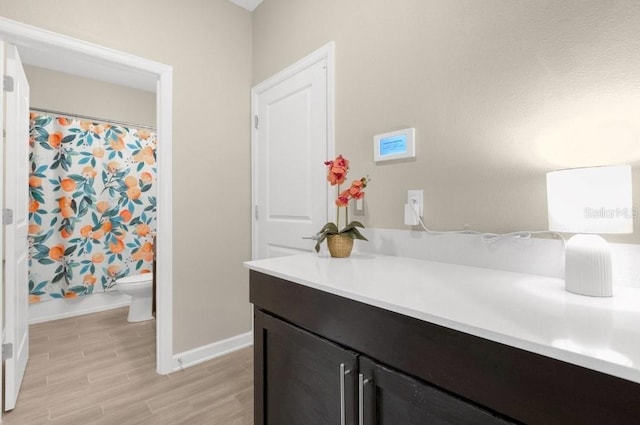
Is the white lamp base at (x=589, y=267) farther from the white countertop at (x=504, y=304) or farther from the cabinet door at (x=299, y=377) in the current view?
the cabinet door at (x=299, y=377)

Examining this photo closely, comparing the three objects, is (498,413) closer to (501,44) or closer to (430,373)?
(430,373)

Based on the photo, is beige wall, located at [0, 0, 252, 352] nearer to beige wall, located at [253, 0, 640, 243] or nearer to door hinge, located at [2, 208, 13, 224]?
door hinge, located at [2, 208, 13, 224]

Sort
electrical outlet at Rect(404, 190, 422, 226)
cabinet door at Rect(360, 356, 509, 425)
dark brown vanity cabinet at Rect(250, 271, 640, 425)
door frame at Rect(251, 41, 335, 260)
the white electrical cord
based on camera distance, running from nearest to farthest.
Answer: dark brown vanity cabinet at Rect(250, 271, 640, 425) < cabinet door at Rect(360, 356, 509, 425) < the white electrical cord < electrical outlet at Rect(404, 190, 422, 226) < door frame at Rect(251, 41, 335, 260)

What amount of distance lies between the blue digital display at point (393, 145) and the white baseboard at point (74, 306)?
339cm

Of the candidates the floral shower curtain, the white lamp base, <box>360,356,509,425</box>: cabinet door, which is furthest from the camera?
the floral shower curtain

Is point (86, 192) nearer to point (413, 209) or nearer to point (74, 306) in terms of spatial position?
point (74, 306)

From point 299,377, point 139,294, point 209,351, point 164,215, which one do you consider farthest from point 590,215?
point 139,294

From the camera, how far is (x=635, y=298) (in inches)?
30.5

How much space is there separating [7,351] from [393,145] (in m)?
2.35

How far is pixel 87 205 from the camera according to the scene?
10.4 ft

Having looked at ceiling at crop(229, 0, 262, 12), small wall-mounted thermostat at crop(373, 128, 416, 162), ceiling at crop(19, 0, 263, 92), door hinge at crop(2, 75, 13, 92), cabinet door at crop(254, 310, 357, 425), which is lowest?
cabinet door at crop(254, 310, 357, 425)

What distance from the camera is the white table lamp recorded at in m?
0.73

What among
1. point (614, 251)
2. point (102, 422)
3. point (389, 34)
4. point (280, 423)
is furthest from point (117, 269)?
point (614, 251)

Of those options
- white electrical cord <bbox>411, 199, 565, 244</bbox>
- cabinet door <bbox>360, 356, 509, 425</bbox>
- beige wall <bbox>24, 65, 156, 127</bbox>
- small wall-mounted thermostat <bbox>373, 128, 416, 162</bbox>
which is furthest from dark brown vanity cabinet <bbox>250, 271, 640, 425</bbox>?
beige wall <bbox>24, 65, 156, 127</bbox>
